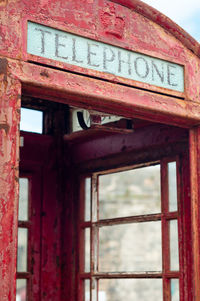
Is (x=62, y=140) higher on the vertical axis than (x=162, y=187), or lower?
higher

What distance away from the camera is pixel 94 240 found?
463cm

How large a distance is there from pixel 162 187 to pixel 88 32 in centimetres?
136

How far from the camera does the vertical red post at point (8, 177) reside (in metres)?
2.77

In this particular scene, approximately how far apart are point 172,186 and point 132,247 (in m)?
22.5

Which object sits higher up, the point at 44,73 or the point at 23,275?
the point at 44,73

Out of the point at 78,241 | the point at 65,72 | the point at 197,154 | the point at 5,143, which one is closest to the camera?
the point at 5,143

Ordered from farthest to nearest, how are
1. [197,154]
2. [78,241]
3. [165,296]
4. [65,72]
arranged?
[78,241], [165,296], [197,154], [65,72]

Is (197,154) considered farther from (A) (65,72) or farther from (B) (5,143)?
(B) (5,143)

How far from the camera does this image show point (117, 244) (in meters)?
25.7

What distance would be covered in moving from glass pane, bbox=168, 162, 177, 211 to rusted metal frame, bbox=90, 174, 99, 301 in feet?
2.01

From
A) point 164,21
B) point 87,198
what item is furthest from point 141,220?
point 164,21

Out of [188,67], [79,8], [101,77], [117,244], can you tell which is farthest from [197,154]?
[117,244]

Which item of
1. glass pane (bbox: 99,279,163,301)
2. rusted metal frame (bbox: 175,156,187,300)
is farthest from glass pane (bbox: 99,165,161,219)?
rusted metal frame (bbox: 175,156,187,300)

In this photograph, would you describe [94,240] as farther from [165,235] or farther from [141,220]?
[165,235]
